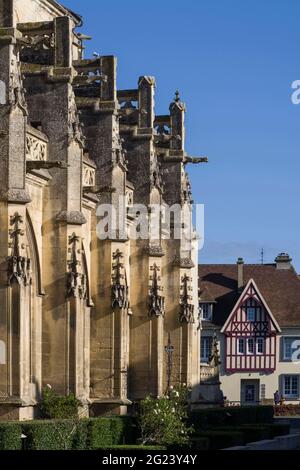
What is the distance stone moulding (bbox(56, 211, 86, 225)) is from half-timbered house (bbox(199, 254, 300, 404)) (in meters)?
57.7

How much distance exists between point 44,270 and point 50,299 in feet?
3.05

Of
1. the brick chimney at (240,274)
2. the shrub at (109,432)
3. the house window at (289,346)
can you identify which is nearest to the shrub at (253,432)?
the shrub at (109,432)

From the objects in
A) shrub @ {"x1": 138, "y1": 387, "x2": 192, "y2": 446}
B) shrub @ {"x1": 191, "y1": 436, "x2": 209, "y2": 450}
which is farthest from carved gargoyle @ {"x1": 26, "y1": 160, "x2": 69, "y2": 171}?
shrub @ {"x1": 191, "y1": 436, "x2": 209, "y2": 450}

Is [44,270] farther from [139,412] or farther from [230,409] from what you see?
[230,409]

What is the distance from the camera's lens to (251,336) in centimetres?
11169

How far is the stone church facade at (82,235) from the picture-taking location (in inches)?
1785

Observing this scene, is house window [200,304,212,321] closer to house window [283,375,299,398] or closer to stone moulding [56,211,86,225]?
house window [283,375,299,398]

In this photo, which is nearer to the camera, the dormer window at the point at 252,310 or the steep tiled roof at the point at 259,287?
the dormer window at the point at 252,310

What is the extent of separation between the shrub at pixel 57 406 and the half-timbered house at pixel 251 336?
2292 inches

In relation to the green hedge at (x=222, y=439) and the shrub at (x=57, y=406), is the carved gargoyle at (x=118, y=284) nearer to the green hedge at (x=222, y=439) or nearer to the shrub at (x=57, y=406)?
the green hedge at (x=222, y=439)

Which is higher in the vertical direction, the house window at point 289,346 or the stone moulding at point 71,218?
the stone moulding at point 71,218

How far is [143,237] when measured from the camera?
62.3m

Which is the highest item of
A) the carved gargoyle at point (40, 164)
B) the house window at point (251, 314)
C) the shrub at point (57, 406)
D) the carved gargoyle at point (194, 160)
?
the carved gargoyle at point (194, 160)

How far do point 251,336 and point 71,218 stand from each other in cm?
6243
